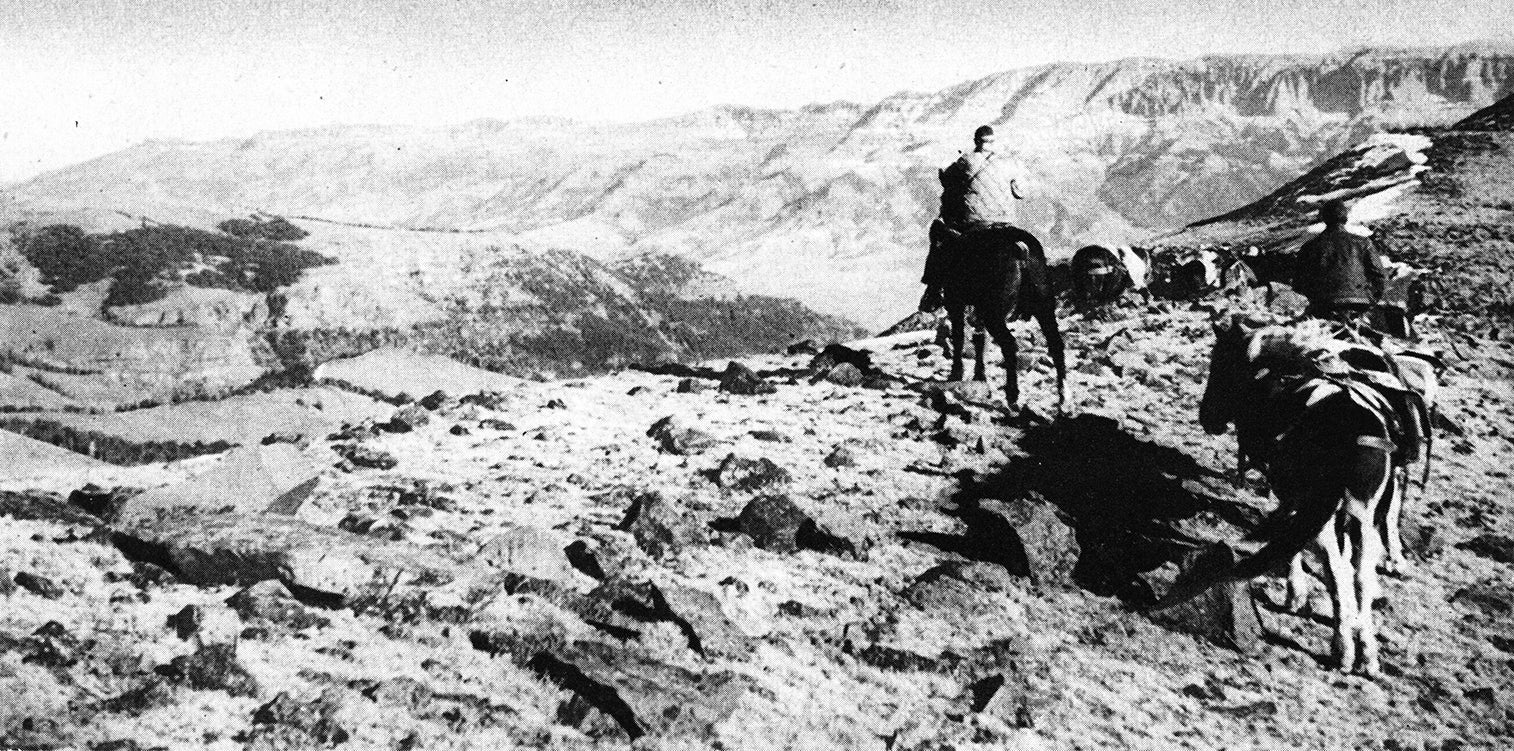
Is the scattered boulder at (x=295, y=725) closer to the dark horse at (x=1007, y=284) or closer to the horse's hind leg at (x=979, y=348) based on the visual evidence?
the dark horse at (x=1007, y=284)

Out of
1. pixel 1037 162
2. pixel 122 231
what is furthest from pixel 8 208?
pixel 1037 162

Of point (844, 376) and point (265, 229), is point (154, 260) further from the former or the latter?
point (844, 376)

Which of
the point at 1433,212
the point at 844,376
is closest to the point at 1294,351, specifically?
the point at 844,376

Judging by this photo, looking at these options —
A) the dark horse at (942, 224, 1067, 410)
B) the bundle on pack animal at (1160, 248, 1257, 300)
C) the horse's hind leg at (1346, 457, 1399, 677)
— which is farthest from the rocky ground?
the bundle on pack animal at (1160, 248, 1257, 300)

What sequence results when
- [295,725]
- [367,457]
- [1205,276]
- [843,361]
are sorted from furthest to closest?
[1205,276], [843,361], [367,457], [295,725]

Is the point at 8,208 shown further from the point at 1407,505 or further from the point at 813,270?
the point at 1407,505

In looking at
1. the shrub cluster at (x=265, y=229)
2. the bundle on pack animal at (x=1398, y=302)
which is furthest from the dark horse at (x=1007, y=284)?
the shrub cluster at (x=265, y=229)
